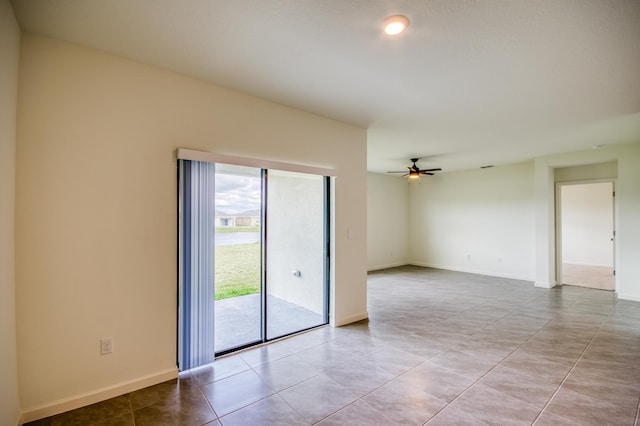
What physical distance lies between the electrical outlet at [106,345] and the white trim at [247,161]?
1576 millimetres

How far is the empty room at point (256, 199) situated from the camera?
6.33ft

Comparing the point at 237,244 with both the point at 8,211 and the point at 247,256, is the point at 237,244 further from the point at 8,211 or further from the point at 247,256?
the point at 8,211

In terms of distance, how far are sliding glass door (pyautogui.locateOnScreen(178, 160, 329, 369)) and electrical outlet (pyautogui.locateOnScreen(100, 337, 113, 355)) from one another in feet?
1.69

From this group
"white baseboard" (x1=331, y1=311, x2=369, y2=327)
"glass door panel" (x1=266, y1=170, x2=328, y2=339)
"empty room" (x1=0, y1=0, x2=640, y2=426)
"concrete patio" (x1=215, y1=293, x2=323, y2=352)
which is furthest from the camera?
"glass door panel" (x1=266, y1=170, x2=328, y2=339)

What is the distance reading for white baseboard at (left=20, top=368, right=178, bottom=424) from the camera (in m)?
2.02

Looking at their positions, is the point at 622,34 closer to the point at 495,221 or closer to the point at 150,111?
the point at 150,111

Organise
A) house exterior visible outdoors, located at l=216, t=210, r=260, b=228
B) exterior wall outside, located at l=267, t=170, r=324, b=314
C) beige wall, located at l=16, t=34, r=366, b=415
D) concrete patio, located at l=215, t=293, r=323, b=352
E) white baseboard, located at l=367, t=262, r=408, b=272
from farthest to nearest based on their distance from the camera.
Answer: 1. white baseboard, located at l=367, t=262, r=408, b=272
2. exterior wall outside, located at l=267, t=170, r=324, b=314
3. concrete patio, located at l=215, t=293, r=323, b=352
4. house exterior visible outdoors, located at l=216, t=210, r=260, b=228
5. beige wall, located at l=16, t=34, r=366, b=415

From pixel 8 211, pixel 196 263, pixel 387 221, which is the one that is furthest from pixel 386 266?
pixel 8 211

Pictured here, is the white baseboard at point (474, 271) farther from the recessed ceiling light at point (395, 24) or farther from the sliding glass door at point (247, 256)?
the recessed ceiling light at point (395, 24)

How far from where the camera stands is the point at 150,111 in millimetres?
2480

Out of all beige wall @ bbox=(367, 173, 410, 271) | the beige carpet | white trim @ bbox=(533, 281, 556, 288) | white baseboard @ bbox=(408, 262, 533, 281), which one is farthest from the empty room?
beige wall @ bbox=(367, 173, 410, 271)

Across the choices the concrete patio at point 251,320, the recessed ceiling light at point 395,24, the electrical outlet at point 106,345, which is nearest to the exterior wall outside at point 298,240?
the concrete patio at point 251,320

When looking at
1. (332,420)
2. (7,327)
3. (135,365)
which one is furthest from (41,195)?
(332,420)

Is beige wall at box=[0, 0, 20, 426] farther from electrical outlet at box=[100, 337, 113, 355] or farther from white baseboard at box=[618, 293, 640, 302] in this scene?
white baseboard at box=[618, 293, 640, 302]
